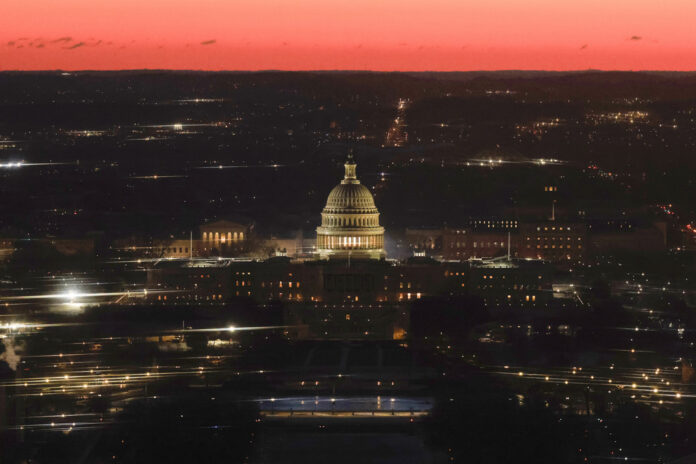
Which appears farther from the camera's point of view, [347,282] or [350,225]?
[350,225]

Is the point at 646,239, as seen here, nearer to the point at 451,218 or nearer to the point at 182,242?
the point at 451,218

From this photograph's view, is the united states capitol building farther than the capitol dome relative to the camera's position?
No

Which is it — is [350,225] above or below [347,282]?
above

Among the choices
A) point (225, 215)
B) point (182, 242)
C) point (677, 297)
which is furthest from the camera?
point (225, 215)

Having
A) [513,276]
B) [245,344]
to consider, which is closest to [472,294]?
[513,276]

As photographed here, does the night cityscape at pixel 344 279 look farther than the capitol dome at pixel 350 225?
No

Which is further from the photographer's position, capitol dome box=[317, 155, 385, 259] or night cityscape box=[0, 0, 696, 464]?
capitol dome box=[317, 155, 385, 259]

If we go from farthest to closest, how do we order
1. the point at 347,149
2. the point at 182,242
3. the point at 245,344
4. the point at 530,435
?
the point at 347,149 < the point at 182,242 < the point at 245,344 < the point at 530,435

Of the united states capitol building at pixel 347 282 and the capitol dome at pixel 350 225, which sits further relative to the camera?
the capitol dome at pixel 350 225
